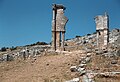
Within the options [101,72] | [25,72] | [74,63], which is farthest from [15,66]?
[101,72]

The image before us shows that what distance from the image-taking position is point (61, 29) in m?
28.3

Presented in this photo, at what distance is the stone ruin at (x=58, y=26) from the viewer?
2839cm

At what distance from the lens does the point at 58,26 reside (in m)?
28.4

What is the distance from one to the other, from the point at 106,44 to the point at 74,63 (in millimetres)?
9692

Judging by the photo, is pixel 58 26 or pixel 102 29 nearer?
pixel 58 26

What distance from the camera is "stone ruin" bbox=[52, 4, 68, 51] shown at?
28391mm

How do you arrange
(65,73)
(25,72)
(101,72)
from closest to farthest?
(101,72)
(65,73)
(25,72)

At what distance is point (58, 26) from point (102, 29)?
468cm

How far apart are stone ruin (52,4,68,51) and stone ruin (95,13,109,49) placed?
366 cm

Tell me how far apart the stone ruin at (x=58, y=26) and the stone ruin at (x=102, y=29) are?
12.0 feet

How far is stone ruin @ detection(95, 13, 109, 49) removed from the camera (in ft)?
96.6

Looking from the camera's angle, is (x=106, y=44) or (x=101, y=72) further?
(x=106, y=44)

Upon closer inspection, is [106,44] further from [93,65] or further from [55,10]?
[93,65]

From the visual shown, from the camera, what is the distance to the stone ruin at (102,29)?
96.6 feet
